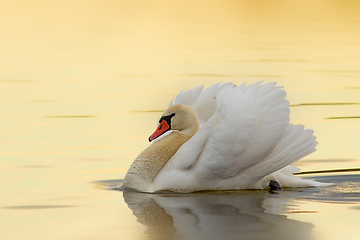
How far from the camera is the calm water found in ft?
22.1

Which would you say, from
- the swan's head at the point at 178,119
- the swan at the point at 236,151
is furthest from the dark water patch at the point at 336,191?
the swan's head at the point at 178,119

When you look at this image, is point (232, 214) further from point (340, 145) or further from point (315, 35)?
point (315, 35)

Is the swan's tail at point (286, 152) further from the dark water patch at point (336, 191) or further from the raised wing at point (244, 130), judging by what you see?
the dark water patch at point (336, 191)

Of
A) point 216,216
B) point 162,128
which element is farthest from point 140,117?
point 216,216

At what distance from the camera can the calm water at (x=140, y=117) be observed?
6.73 meters

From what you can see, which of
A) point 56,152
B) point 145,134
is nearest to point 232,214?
point 56,152

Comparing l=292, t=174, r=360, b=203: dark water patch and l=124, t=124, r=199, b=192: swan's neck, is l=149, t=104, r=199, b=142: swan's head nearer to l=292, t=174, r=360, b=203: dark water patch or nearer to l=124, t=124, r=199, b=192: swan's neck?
l=124, t=124, r=199, b=192: swan's neck

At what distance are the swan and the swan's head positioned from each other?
331 mm

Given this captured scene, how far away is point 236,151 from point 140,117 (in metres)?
5.41

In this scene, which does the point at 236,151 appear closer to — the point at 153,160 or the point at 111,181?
the point at 153,160

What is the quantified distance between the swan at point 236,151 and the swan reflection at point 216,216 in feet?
0.63

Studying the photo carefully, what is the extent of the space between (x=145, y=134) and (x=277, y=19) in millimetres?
27626

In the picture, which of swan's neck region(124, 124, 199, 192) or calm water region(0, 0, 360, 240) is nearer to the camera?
calm water region(0, 0, 360, 240)

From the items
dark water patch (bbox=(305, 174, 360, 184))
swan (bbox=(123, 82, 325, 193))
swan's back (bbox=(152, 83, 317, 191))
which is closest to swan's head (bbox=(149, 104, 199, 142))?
swan (bbox=(123, 82, 325, 193))
